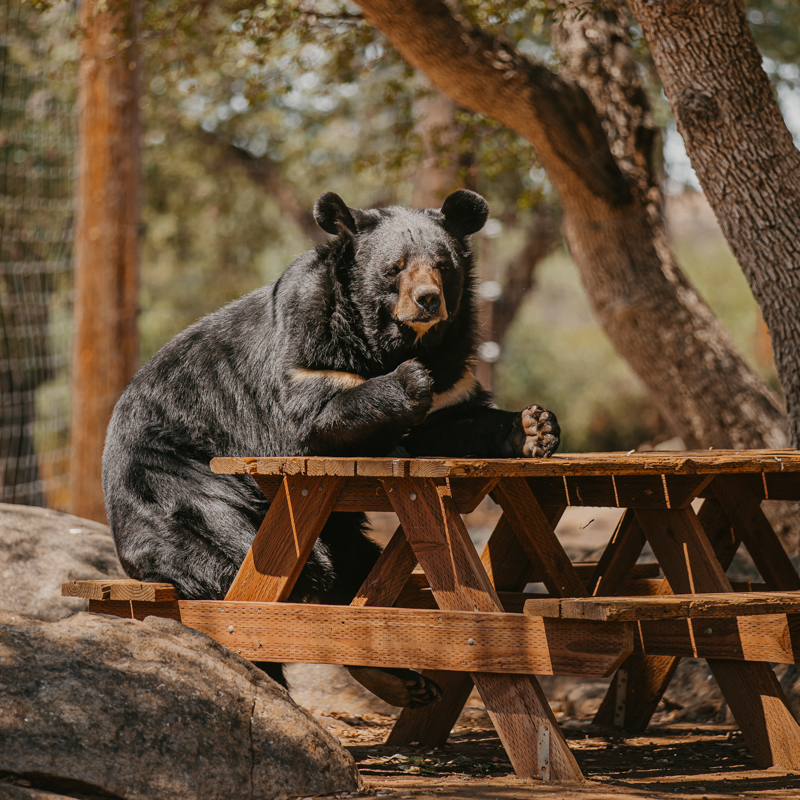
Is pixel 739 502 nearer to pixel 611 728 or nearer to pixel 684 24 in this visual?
pixel 611 728

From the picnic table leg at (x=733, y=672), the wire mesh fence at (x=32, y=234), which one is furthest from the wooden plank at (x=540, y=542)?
the wire mesh fence at (x=32, y=234)

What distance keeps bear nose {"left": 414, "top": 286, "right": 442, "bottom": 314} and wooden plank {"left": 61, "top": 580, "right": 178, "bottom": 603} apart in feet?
4.51

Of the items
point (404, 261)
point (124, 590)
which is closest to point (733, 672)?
point (404, 261)

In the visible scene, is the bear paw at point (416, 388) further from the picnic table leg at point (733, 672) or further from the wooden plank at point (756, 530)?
the wooden plank at point (756, 530)

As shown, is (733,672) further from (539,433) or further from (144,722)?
(144,722)

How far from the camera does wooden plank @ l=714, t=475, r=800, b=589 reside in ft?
13.3

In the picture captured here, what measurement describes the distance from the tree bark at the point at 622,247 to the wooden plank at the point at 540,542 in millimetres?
2643

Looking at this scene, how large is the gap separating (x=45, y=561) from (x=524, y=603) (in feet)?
8.51

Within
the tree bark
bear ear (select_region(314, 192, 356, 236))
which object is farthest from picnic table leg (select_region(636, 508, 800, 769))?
the tree bark

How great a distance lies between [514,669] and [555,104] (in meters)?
3.94

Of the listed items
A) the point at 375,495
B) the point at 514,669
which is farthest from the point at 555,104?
the point at 514,669

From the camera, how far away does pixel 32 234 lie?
10.2 m

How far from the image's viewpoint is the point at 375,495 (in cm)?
343

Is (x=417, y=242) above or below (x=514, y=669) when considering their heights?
above
